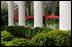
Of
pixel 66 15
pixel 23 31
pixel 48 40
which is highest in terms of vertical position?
pixel 66 15

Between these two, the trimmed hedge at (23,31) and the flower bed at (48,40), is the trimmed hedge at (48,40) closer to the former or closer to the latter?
the flower bed at (48,40)

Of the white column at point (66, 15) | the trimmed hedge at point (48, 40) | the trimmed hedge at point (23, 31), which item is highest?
the white column at point (66, 15)

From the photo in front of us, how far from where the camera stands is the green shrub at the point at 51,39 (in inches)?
162

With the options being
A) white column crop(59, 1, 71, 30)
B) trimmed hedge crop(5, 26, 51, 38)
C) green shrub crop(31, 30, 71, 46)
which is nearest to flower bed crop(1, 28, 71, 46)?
green shrub crop(31, 30, 71, 46)

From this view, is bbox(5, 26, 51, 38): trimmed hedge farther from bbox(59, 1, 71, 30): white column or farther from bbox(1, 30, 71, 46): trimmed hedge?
bbox(1, 30, 71, 46): trimmed hedge

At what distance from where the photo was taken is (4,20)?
→ 16609mm

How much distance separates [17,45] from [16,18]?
1205 centimetres

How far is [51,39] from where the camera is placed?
14.1 feet

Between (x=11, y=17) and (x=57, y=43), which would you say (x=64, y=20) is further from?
(x=11, y=17)

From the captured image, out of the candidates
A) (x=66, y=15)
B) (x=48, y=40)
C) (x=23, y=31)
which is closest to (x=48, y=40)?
(x=48, y=40)

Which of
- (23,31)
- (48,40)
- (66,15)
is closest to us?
(48,40)

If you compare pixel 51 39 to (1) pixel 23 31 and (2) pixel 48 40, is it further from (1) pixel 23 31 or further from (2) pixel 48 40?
(1) pixel 23 31

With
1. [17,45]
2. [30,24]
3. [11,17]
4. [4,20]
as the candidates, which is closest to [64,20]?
[17,45]

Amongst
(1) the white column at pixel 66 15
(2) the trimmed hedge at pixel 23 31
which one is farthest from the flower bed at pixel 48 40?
(2) the trimmed hedge at pixel 23 31
